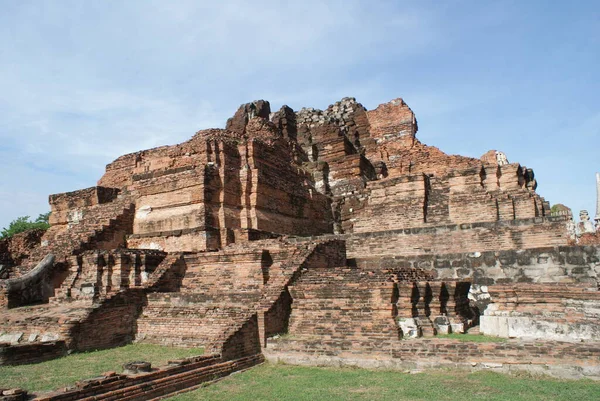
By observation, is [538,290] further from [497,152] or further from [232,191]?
[497,152]

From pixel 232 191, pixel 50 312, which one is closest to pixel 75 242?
pixel 50 312

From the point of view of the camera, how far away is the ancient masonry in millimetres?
Answer: 9141

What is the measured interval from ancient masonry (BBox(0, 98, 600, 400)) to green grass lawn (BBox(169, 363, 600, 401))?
346 mm

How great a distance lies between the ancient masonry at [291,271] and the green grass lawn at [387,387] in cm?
35

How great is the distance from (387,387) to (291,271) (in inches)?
178

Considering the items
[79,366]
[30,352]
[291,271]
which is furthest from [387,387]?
[30,352]

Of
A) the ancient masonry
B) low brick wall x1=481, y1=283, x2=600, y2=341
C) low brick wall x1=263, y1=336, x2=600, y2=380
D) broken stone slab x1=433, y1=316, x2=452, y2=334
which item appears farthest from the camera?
broken stone slab x1=433, y1=316, x2=452, y2=334

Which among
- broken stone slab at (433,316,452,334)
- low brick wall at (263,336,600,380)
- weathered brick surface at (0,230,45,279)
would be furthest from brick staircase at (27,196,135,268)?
broken stone slab at (433,316,452,334)

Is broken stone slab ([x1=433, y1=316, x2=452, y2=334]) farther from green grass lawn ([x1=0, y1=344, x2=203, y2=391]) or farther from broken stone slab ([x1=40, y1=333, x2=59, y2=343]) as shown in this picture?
broken stone slab ([x1=40, y1=333, x2=59, y2=343])

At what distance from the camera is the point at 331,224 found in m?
22.0

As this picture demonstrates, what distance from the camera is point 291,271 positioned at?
11.9m

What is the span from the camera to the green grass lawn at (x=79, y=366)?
845 centimetres

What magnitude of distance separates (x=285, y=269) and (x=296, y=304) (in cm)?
123

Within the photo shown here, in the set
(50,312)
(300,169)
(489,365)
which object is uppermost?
(300,169)
